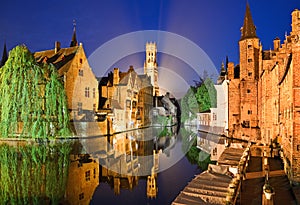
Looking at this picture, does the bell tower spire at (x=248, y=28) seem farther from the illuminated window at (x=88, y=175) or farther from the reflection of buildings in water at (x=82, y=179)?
the illuminated window at (x=88, y=175)

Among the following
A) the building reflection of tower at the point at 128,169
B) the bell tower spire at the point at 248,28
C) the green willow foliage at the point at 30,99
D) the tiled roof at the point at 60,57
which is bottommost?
the building reflection of tower at the point at 128,169

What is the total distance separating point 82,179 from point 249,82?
83.1ft

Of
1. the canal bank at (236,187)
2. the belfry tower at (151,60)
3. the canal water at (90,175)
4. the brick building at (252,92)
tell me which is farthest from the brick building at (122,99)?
the belfry tower at (151,60)

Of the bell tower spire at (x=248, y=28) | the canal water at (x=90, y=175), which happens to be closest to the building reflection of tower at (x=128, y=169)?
the canal water at (x=90, y=175)

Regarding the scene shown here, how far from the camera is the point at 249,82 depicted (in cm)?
3241

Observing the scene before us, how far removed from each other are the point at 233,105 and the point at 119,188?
25.1m

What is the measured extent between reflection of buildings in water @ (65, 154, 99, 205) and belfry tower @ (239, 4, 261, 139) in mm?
21085

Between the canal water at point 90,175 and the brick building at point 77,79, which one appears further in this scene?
the brick building at point 77,79

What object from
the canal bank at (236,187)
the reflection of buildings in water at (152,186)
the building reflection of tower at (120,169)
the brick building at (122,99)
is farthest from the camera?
the brick building at (122,99)

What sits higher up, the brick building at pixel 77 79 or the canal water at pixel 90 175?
the brick building at pixel 77 79

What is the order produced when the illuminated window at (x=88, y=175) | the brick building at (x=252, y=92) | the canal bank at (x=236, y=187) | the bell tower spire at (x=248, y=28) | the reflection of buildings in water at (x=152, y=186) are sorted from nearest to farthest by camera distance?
the canal bank at (x=236, y=187) → the reflection of buildings in water at (x=152, y=186) → the illuminated window at (x=88, y=175) → the brick building at (x=252, y=92) → the bell tower spire at (x=248, y=28)

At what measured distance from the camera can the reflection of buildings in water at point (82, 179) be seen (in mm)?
11227

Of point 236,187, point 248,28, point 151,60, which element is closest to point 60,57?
point 248,28

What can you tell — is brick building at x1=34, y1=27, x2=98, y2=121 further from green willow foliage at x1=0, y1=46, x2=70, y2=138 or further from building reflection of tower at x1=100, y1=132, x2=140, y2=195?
building reflection of tower at x1=100, y1=132, x2=140, y2=195
